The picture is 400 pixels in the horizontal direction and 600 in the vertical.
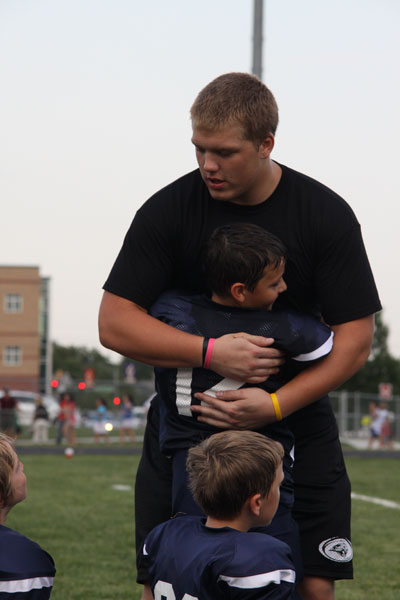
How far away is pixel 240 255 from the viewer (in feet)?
11.1

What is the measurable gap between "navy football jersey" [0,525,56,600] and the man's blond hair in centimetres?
159

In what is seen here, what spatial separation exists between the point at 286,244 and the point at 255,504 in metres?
0.95

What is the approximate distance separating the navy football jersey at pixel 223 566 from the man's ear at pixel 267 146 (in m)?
1.31

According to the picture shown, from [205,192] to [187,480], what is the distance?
1.08m

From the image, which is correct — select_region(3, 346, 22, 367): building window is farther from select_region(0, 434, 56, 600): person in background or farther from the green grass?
select_region(0, 434, 56, 600): person in background

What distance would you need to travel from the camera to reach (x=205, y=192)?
3.74 metres

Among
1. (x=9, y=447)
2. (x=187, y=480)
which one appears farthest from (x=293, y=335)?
(x=9, y=447)

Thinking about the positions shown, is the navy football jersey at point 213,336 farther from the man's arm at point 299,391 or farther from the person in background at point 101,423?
the person in background at point 101,423

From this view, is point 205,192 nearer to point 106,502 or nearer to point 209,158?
point 209,158

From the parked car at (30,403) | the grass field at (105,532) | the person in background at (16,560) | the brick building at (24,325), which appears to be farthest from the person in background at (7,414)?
the brick building at (24,325)

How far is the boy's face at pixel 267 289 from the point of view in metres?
3.41

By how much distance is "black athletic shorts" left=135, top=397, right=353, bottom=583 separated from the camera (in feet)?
12.7

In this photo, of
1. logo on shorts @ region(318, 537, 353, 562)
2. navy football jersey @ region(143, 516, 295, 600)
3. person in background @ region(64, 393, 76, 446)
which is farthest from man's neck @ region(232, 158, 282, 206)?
person in background @ region(64, 393, 76, 446)

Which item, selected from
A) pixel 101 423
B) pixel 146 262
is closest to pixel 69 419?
pixel 101 423
